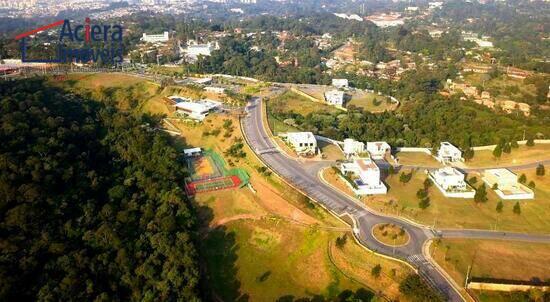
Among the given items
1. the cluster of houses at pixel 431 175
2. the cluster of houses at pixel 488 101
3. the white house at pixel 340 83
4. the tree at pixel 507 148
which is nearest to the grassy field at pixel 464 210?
the cluster of houses at pixel 431 175

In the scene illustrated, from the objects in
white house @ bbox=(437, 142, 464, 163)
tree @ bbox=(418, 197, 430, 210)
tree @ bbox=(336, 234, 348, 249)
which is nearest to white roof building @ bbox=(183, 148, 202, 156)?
tree @ bbox=(336, 234, 348, 249)

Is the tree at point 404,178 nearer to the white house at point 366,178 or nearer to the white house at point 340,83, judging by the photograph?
the white house at point 366,178

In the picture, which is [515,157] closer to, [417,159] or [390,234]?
[417,159]

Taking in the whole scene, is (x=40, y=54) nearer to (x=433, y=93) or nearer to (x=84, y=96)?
(x=84, y=96)

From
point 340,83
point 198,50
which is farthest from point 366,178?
point 198,50

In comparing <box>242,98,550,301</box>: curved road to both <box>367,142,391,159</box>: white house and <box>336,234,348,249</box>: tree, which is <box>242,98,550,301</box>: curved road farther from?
<box>367,142,391,159</box>: white house

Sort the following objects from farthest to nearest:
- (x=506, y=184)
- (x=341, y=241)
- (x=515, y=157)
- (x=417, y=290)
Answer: (x=515, y=157) < (x=506, y=184) < (x=341, y=241) < (x=417, y=290)
